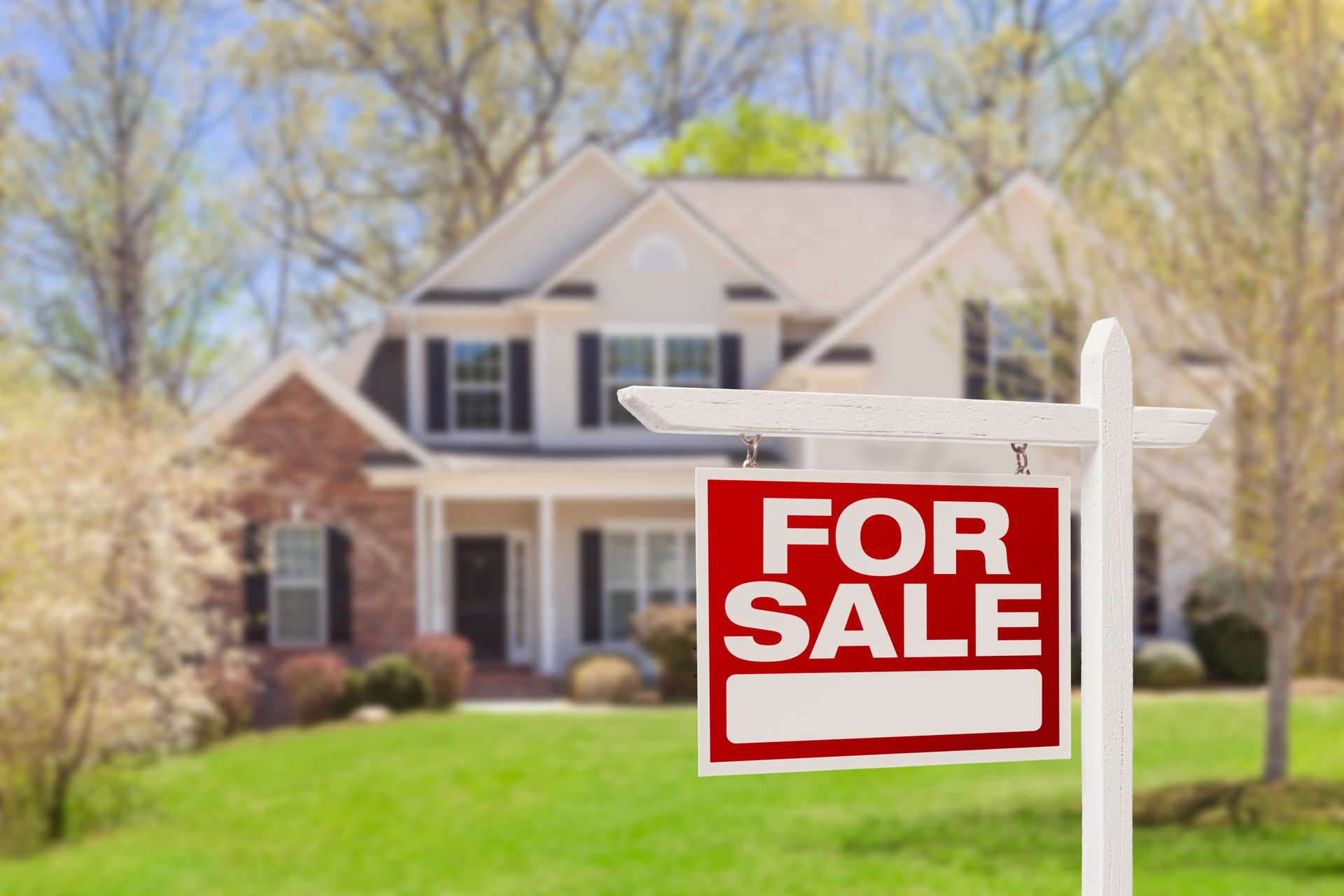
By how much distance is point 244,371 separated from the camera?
32.0 m

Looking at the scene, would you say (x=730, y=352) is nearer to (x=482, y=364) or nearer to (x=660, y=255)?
(x=660, y=255)

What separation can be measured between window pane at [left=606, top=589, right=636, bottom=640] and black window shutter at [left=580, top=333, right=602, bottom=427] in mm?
2644

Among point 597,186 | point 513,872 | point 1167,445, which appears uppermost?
point 597,186

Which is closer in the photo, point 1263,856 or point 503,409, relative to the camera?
point 1263,856

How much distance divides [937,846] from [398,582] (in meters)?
11.5

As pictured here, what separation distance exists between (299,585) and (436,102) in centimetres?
1544

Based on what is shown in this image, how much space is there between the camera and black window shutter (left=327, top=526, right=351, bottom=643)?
1997 cm

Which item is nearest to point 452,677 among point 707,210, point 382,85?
point 707,210

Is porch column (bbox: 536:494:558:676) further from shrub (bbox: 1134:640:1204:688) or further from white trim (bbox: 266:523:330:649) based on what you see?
shrub (bbox: 1134:640:1204:688)

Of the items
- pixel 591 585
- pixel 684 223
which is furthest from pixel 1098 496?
pixel 684 223

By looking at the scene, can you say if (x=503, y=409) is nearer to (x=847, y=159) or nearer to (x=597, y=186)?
(x=597, y=186)

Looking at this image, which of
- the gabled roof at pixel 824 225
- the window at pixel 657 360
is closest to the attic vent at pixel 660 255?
the window at pixel 657 360

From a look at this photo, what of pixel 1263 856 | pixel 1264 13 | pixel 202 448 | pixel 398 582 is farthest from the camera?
pixel 398 582

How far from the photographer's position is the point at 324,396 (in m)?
20.1
